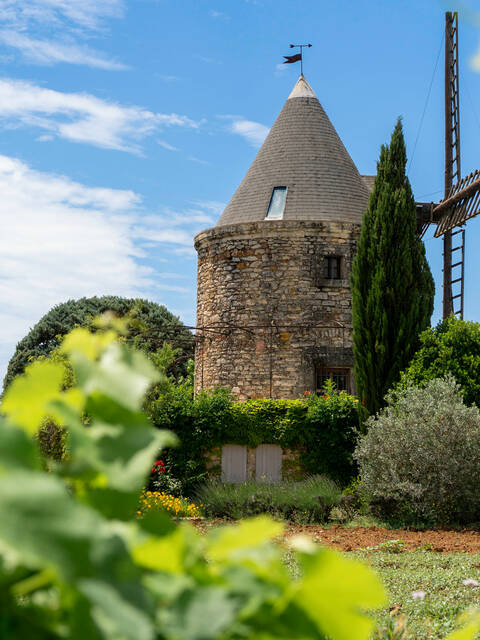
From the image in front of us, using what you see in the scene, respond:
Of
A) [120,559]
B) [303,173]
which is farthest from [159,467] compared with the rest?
[120,559]

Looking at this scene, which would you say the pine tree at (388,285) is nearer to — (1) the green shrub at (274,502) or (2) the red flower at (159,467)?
(1) the green shrub at (274,502)

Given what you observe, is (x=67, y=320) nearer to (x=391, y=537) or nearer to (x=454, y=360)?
(x=454, y=360)

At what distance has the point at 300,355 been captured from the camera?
64.3 feet

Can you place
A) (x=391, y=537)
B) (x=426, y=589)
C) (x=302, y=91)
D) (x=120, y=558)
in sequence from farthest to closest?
(x=302, y=91) < (x=391, y=537) < (x=426, y=589) < (x=120, y=558)

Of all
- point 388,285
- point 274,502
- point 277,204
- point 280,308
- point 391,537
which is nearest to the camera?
point 391,537

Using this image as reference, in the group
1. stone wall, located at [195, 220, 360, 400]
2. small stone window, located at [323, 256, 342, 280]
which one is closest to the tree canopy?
stone wall, located at [195, 220, 360, 400]

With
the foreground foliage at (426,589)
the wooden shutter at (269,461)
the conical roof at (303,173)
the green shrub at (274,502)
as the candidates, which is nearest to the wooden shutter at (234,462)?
the wooden shutter at (269,461)

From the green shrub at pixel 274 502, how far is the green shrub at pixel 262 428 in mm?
2391

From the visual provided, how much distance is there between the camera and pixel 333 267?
20250 mm

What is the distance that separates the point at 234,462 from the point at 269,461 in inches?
33.2

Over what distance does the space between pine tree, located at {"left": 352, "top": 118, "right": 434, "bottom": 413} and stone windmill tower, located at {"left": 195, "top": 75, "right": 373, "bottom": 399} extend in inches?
130

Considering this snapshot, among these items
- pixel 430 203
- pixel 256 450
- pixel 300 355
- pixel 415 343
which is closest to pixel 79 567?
pixel 415 343

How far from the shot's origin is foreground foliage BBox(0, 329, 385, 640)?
0.52 metres

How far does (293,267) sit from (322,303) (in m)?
1.30
